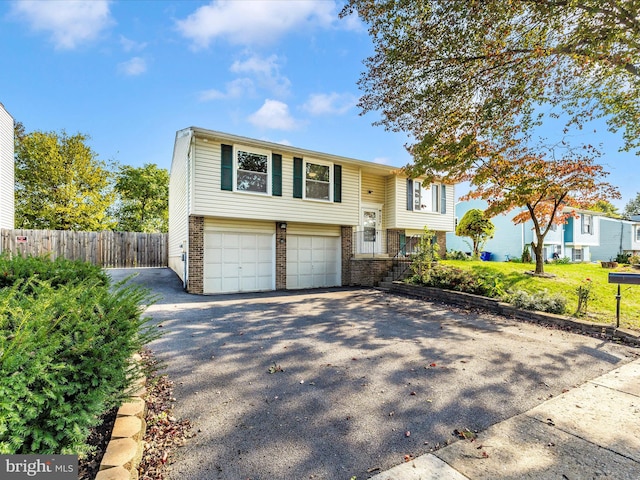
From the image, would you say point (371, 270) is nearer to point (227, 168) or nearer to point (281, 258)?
point (281, 258)

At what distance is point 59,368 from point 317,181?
11.9 meters

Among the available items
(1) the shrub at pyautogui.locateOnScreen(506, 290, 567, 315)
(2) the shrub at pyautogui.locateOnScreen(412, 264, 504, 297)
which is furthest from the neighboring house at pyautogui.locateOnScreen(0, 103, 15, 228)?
(1) the shrub at pyautogui.locateOnScreen(506, 290, 567, 315)

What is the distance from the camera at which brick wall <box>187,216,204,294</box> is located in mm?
10812

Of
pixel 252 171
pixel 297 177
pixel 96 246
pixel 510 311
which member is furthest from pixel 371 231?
pixel 96 246

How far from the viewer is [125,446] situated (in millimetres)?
2314

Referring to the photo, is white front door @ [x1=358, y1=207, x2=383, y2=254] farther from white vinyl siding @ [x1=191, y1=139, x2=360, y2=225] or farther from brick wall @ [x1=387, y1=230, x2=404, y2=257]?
white vinyl siding @ [x1=191, y1=139, x2=360, y2=225]

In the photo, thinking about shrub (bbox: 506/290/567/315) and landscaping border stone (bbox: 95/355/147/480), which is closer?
landscaping border stone (bbox: 95/355/147/480)

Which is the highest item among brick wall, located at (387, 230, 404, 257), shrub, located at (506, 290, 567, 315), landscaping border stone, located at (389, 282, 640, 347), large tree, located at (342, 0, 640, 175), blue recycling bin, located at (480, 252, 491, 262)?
large tree, located at (342, 0, 640, 175)

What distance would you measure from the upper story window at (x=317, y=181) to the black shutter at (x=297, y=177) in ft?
1.04

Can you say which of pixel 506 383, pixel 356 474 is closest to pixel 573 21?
pixel 506 383

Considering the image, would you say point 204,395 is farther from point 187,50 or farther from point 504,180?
point 504,180

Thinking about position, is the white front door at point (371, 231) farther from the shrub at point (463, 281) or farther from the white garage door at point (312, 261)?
the shrub at point (463, 281)

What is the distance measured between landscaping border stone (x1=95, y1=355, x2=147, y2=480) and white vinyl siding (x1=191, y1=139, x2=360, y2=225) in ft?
28.2

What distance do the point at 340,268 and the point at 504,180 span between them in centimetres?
718
